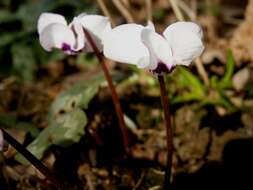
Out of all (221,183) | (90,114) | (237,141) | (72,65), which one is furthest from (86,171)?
(72,65)

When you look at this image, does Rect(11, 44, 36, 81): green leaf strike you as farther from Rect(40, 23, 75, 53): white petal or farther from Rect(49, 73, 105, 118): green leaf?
Rect(40, 23, 75, 53): white petal

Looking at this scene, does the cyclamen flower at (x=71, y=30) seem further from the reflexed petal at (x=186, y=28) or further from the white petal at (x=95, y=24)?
the reflexed petal at (x=186, y=28)

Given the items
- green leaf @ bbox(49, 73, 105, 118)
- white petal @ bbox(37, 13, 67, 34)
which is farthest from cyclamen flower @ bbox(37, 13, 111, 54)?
green leaf @ bbox(49, 73, 105, 118)

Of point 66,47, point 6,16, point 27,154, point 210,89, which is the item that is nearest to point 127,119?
point 210,89

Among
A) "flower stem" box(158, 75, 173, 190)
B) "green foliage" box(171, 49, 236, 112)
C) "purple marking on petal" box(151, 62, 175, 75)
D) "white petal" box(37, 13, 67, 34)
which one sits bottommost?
"green foliage" box(171, 49, 236, 112)

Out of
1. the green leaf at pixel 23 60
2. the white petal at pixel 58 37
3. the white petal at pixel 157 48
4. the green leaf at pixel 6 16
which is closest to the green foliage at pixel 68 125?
the white petal at pixel 58 37

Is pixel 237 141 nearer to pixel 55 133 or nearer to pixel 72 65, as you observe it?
pixel 55 133

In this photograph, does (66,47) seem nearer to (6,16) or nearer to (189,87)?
(189,87)
